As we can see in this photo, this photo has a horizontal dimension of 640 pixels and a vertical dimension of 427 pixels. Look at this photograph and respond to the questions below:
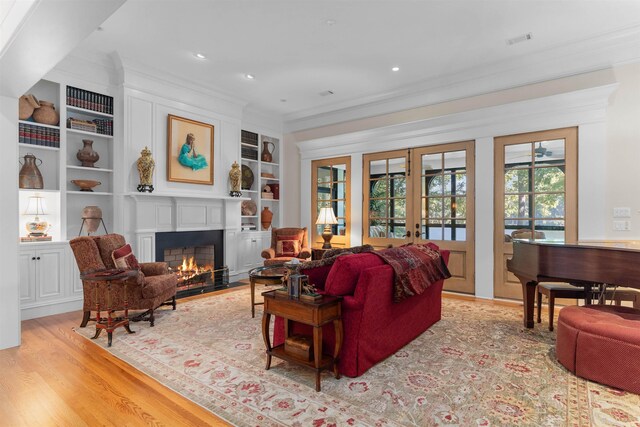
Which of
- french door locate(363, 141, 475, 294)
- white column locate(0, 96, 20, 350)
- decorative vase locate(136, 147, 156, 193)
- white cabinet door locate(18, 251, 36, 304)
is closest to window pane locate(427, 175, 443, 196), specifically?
french door locate(363, 141, 475, 294)

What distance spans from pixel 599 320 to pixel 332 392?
205 cm

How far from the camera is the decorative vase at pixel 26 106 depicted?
3.98 m

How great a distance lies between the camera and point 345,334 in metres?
2.52

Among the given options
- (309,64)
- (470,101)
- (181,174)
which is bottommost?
(181,174)

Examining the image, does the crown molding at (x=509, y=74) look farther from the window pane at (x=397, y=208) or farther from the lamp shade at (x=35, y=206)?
the lamp shade at (x=35, y=206)

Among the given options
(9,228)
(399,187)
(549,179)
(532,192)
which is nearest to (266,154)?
(399,187)

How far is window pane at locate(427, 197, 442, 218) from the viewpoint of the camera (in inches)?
212

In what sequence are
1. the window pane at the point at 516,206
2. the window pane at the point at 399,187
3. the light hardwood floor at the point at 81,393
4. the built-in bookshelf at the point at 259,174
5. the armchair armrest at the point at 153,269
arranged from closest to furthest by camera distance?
the light hardwood floor at the point at 81,393 → the armchair armrest at the point at 153,269 → the window pane at the point at 516,206 → the window pane at the point at 399,187 → the built-in bookshelf at the point at 259,174

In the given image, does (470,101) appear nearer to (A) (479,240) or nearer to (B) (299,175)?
(A) (479,240)

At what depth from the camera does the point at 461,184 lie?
5.21m

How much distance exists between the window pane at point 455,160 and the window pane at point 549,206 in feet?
3.60

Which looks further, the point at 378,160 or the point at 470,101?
the point at 378,160

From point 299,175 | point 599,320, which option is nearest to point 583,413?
point 599,320

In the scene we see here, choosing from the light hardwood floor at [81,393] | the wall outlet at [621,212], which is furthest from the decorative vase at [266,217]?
the wall outlet at [621,212]
